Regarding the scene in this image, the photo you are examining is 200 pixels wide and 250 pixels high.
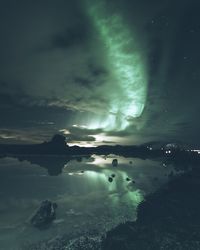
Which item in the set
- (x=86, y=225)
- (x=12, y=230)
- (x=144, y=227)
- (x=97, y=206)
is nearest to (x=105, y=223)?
(x=86, y=225)

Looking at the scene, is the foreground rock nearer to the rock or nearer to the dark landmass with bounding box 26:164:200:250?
the dark landmass with bounding box 26:164:200:250

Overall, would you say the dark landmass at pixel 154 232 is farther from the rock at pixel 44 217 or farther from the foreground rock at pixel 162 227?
the rock at pixel 44 217

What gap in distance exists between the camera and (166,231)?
34.2 metres

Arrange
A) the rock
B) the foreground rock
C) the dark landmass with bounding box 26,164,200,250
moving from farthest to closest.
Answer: the rock < the foreground rock < the dark landmass with bounding box 26,164,200,250

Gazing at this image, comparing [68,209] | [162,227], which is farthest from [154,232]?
[68,209]

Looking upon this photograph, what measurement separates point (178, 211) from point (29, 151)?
30.9m

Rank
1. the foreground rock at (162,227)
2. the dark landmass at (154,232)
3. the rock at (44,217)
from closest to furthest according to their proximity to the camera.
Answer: the dark landmass at (154,232), the foreground rock at (162,227), the rock at (44,217)

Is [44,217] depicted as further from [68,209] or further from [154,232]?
[154,232]

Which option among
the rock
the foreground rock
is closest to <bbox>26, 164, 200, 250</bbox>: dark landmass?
the foreground rock

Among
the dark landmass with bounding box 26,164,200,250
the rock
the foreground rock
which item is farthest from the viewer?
the rock

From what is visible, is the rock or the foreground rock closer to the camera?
the foreground rock

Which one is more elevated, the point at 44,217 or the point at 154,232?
the point at 44,217

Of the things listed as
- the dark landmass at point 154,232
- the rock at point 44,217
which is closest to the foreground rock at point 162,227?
the dark landmass at point 154,232

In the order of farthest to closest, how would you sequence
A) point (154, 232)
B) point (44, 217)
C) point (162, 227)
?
point (44, 217)
point (162, 227)
point (154, 232)
